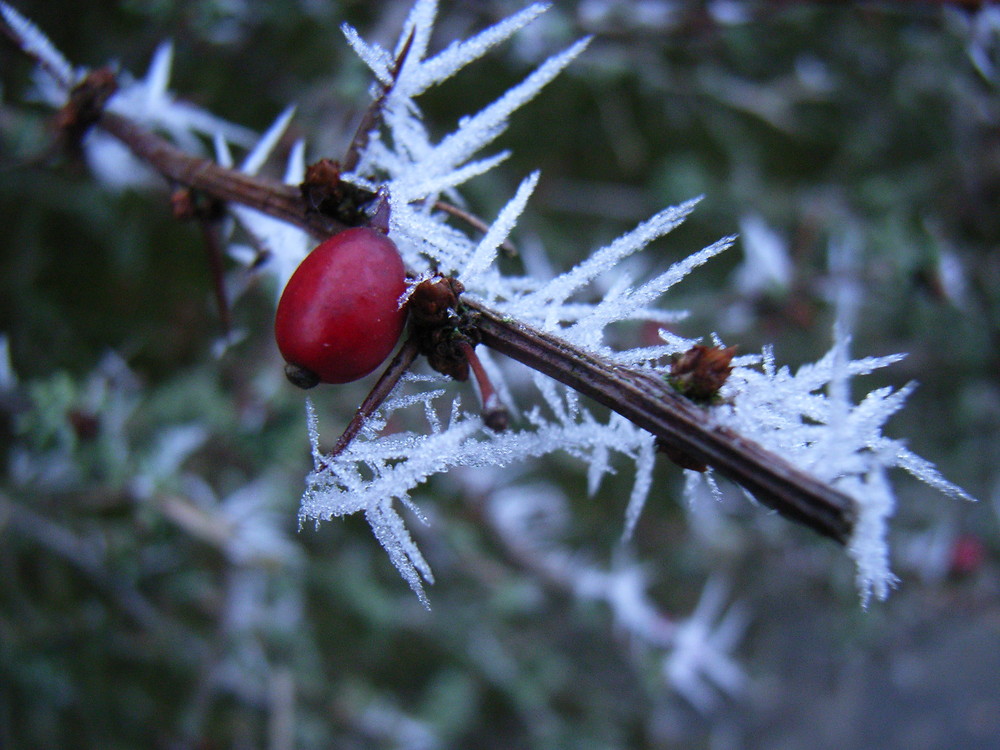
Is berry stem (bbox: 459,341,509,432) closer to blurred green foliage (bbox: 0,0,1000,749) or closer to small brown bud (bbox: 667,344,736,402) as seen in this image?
small brown bud (bbox: 667,344,736,402)

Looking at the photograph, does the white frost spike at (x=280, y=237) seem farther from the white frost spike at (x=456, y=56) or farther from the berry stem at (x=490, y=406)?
the berry stem at (x=490, y=406)

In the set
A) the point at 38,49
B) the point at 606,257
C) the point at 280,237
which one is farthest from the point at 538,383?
the point at 38,49

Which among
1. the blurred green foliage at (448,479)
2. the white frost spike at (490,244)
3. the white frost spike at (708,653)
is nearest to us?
the white frost spike at (490,244)

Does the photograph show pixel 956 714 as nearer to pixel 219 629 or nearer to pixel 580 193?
pixel 580 193

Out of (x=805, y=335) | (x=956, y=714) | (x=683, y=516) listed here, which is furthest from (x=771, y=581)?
(x=805, y=335)

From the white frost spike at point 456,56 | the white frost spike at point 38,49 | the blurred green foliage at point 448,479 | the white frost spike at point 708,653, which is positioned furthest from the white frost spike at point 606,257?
the white frost spike at point 708,653

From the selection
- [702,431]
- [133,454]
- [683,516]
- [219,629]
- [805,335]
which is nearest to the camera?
[702,431]

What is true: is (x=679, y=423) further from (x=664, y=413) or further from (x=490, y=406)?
(x=490, y=406)
